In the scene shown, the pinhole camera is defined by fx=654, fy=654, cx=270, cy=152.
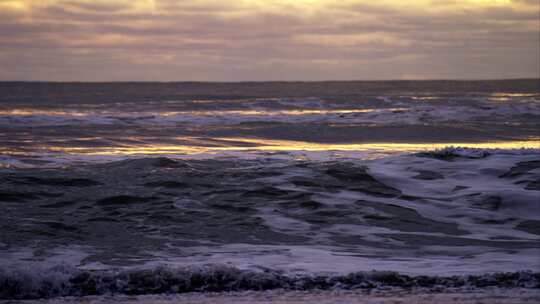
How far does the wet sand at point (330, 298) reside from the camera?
3857 mm

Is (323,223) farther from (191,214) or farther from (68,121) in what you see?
(68,121)

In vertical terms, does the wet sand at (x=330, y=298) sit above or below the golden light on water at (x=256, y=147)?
above

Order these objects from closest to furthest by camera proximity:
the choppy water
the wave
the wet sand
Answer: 1. the wet sand
2. the wave
3. the choppy water

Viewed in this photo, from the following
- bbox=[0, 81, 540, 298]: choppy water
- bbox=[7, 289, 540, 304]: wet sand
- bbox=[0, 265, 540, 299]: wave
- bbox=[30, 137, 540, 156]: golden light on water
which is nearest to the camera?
bbox=[7, 289, 540, 304]: wet sand

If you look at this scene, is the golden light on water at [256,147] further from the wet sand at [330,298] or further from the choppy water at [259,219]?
the wet sand at [330,298]

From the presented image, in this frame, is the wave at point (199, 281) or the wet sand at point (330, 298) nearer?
the wet sand at point (330, 298)

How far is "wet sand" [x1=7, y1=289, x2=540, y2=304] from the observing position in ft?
12.7

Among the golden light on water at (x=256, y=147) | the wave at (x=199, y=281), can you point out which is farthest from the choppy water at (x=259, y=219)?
the golden light on water at (x=256, y=147)

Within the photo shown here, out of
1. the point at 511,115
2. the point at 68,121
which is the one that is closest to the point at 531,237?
the point at 68,121

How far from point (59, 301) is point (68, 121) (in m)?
19.0

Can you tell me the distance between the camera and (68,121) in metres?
22.1

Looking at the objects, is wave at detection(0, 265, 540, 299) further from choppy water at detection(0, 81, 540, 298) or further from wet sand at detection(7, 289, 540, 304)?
wet sand at detection(7, 289, 540, 304)

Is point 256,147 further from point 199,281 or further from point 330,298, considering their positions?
point 330,298

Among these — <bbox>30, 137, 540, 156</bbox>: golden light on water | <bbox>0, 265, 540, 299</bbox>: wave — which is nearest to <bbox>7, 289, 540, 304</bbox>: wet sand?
<bbox>0, 265, 540, 299</bbox>: wave
